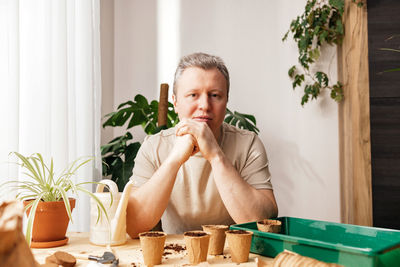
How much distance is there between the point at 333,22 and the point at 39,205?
A: 247 cm

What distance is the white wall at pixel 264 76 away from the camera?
9.37ft

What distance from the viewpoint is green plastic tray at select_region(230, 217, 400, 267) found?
71 centimetres

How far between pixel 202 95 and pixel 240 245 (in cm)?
74

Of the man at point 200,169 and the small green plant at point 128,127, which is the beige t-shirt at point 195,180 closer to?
the man at point 200,169

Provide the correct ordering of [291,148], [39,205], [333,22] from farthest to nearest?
[291,148] < [333,22] < [39,205]

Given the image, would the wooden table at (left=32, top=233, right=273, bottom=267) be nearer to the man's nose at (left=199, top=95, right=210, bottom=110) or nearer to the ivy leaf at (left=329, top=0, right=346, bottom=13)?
the man's nose at (left=199, top=95, right=210, bottom=110)

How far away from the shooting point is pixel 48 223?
1088 mm

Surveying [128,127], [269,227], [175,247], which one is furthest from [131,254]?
[128,127]

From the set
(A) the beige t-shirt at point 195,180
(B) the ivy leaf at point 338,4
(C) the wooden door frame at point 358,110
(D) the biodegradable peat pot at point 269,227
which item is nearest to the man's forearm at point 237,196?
(A) the beige t-shirt at point 195,180

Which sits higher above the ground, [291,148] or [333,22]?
[333,22]

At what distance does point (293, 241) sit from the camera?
818 millimetres

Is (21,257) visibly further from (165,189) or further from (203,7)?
(203,7)

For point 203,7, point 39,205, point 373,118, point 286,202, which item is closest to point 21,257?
point 39,205

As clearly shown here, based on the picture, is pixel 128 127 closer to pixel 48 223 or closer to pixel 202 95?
pixel 202 95
